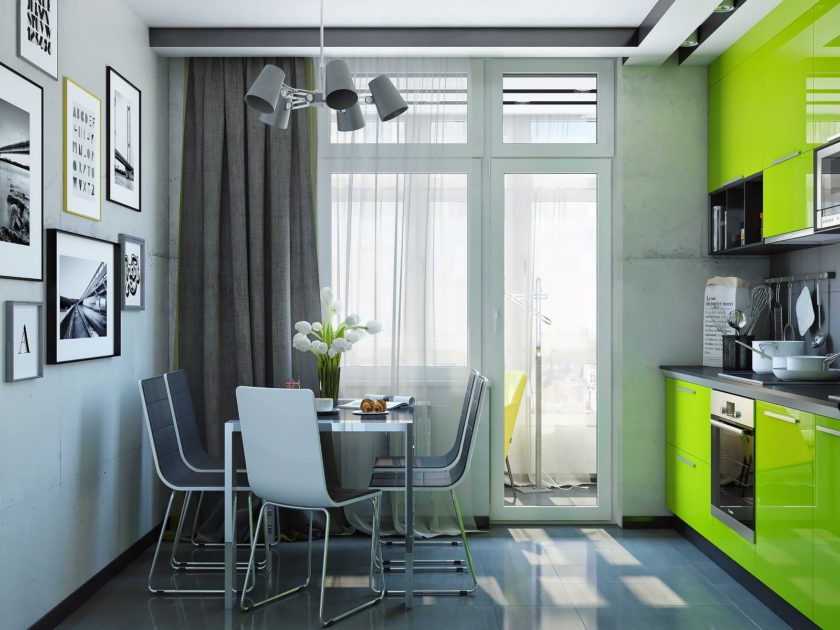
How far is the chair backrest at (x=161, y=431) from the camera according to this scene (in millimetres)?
3365

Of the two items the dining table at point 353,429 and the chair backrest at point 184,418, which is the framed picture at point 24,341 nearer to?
the dining table at point 353,429

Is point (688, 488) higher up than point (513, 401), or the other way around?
point (513, 401)

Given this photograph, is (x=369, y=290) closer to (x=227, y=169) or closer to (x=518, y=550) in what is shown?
(x=227, y=169)

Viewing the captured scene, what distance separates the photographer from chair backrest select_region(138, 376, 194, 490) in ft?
11.0

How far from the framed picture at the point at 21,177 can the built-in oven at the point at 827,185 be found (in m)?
3.04

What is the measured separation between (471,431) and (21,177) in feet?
6.91

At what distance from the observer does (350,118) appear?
327 centimetres

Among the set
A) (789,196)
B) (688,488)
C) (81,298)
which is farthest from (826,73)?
(81,298)

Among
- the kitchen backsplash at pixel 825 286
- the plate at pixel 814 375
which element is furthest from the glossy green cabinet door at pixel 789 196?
the plate at pixel 814 375

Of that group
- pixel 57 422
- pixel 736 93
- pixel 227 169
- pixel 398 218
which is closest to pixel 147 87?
pixel 227 169

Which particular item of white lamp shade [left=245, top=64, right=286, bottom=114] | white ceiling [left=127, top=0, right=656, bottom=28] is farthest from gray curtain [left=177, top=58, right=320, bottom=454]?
white lamp shade [left=245, top=64, right=286, bottom=114]

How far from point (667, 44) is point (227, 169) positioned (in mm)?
2497

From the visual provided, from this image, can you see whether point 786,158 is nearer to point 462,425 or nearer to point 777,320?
point 777,320

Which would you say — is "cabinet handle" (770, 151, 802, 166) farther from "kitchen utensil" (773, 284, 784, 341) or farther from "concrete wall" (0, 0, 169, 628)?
"concrete wall" (0, 0, 169, 628)
